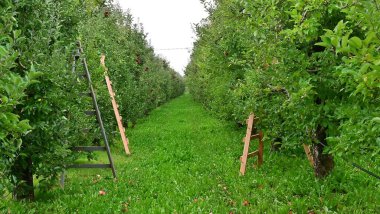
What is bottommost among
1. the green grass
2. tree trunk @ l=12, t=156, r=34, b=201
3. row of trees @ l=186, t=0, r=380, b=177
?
the green grass

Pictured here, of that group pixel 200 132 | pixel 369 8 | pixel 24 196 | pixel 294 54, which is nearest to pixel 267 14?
pixel 294 54

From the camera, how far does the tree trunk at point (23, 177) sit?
21.3ft

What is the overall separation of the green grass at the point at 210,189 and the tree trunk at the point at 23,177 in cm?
28

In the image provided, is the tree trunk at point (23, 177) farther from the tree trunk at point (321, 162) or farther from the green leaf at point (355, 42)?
the green leaf at point (355, 42)

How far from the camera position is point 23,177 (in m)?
6.73

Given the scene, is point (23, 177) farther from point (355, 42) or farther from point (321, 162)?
point (355, 42)

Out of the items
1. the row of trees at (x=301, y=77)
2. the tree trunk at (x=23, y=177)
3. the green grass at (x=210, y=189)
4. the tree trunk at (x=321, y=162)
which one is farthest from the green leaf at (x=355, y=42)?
the tree trunk at (x=23, y=177)

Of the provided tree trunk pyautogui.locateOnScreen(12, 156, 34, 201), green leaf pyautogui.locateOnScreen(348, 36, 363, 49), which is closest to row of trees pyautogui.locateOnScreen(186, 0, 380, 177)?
green leaf pyautogui.locateOnScreen(348, 36, 363, 49)

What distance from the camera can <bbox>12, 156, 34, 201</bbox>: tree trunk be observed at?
6480 mm

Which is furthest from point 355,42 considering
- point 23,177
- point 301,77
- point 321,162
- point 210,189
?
point 23,177

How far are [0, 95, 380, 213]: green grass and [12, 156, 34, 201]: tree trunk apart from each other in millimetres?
275

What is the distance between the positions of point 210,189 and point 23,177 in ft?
11.5

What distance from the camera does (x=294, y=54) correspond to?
255 inches

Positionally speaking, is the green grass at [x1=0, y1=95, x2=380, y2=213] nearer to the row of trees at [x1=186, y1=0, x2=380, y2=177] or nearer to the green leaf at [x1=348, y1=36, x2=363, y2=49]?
the row of trees at [x1=186, y1=0, x2=380, y2=177]
